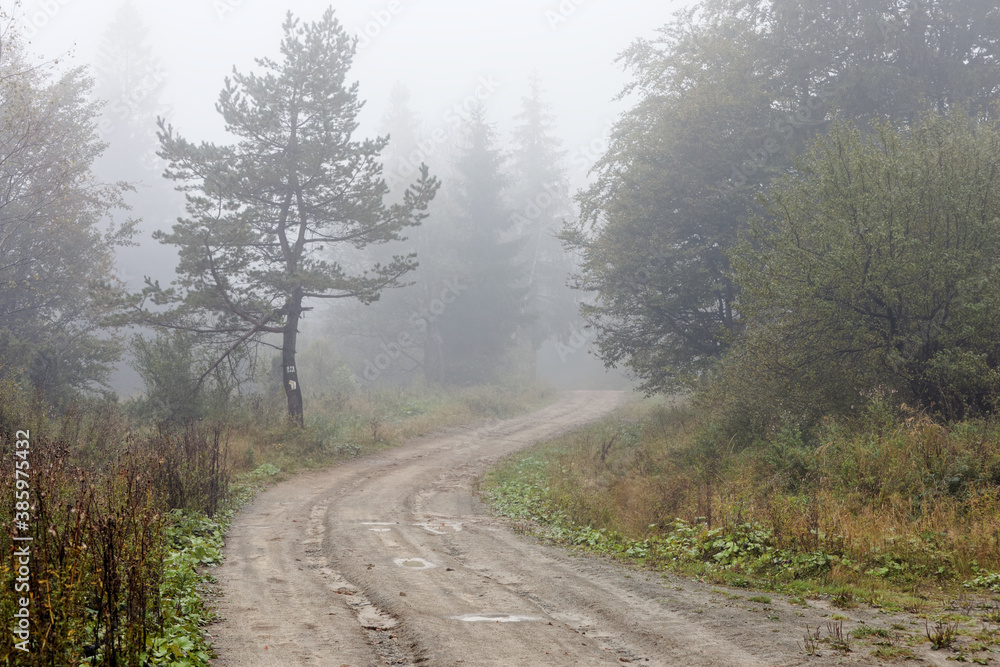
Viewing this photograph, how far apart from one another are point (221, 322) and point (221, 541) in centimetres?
1273

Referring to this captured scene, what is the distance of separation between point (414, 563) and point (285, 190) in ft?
52.2

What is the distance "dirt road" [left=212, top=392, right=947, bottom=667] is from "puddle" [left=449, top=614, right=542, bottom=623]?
0.4 inches

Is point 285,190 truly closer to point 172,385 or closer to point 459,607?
point 172,385

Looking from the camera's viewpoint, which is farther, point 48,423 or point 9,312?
point 9,312

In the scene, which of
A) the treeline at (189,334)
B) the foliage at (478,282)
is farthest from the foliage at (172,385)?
the foliage at (478,282)

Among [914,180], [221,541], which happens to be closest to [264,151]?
[221,541]

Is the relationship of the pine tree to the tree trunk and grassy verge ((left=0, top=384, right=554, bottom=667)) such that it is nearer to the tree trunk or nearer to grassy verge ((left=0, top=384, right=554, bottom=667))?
the tree trunk

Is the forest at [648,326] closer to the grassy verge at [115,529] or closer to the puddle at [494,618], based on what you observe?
the grassy verge at [115,529]

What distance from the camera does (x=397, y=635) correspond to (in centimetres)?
593

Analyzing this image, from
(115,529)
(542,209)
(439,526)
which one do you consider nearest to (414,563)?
(439,526)

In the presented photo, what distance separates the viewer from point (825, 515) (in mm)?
8945

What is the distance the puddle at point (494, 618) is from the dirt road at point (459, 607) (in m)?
0.01

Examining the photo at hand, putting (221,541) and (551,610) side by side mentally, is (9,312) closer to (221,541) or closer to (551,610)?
(221,541)

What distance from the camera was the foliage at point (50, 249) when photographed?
70.0 ft
